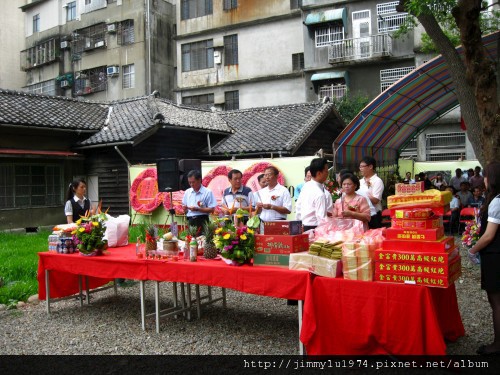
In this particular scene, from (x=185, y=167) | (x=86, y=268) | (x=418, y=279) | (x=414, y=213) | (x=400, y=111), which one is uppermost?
(x=400, y=111)

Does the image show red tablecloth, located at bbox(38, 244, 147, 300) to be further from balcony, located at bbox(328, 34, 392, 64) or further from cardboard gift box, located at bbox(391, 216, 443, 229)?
balcony, located at bbox(328, 34, 392, 64)

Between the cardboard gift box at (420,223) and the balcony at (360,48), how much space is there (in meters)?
19.0

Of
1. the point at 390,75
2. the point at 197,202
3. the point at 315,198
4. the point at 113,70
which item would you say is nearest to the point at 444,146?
the point at 390,75

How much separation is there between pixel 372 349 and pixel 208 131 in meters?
13.9

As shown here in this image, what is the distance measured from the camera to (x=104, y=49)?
28.6 metres

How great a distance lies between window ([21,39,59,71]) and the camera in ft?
101

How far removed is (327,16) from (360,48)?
2.25 m

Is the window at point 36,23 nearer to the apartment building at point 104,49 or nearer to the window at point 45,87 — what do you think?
the apartment building at point 104,49

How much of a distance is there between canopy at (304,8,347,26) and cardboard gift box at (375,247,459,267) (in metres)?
20.2

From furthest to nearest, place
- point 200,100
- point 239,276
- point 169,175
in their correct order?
1. point 200,100
2. point 169,175
3. point 239,276

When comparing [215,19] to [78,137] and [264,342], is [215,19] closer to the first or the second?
Answer: [78,137]

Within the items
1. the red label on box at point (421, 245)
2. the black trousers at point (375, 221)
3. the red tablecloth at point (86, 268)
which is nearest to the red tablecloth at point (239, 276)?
the red tablecloth at point (86, 268)

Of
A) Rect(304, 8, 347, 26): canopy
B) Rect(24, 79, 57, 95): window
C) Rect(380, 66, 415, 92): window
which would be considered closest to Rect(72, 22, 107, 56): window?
Rect(24, 79, 57, 95): window

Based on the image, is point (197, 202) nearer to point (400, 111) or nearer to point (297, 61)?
point (400, 111)
